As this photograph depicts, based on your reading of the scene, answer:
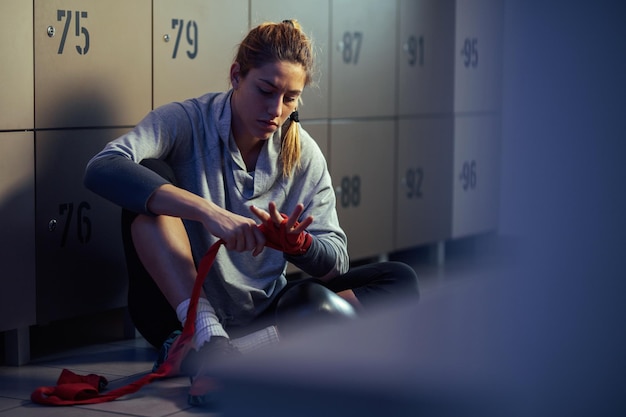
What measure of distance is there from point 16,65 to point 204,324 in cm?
80

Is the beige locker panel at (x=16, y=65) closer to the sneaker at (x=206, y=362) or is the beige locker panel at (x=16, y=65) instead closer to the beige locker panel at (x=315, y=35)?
the sneaker at (x=206, y=362)

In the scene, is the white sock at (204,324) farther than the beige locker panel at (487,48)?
Yes

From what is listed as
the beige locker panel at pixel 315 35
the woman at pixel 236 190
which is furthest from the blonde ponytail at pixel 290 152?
the beige locker panel at pixel 315 35

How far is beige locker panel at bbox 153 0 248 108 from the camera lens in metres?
2.65

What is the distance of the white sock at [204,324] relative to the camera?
6.23 ft

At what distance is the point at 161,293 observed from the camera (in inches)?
85.0

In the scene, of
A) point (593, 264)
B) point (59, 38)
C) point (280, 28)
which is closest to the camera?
point (593, 264)

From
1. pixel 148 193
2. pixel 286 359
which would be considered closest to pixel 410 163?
pixel 148 193

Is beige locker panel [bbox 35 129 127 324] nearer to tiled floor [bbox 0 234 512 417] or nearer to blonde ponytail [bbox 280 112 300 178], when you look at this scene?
tiled floor [bbox 0 234 512 417]

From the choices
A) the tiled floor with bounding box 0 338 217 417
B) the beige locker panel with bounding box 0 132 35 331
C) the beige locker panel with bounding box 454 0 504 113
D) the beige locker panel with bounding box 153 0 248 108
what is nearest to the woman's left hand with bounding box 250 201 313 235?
the tiled floor with bounding box 0 338 217 417

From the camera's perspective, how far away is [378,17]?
147 inches

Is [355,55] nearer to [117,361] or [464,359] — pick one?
[117,361]

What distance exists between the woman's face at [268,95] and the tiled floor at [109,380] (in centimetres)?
50

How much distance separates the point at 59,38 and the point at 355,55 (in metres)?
1.50
